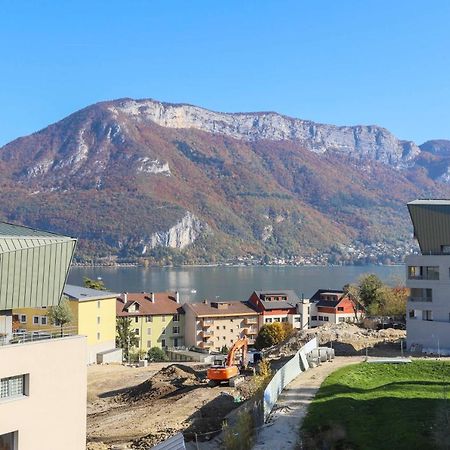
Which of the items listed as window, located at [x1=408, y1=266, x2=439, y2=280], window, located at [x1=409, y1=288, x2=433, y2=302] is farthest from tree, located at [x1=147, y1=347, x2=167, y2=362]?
window, located at [x1=408, y1=266, x2=439, y2=280]

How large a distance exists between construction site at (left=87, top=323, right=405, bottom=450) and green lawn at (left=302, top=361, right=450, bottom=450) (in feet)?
15.2

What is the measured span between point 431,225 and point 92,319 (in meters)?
31.0

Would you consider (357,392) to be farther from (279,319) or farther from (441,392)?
(279,319)

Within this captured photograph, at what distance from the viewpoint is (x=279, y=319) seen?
8638 cm

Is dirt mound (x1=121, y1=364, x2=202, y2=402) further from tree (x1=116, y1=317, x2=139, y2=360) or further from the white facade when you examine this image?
tree (x1=116, y1=317, x2=139, y2=360)

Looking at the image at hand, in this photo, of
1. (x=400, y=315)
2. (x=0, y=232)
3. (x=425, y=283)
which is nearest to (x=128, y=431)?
(x=0, y=232)

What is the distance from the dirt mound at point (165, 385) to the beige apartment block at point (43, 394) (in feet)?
62.4

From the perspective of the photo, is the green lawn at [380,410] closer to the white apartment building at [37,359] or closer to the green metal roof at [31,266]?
the white apartment building at [37,359]

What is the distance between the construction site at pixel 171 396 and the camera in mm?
29008

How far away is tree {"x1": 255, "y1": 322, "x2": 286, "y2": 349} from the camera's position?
222 ft

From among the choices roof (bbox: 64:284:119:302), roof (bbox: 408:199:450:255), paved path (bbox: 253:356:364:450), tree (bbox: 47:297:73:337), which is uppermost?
roof (bbox: 408:199:450:255)

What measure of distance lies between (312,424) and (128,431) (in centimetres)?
898

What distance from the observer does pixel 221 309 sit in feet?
274

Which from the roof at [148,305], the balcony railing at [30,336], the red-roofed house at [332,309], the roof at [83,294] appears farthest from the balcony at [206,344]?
the balcony railing at [30,336]
